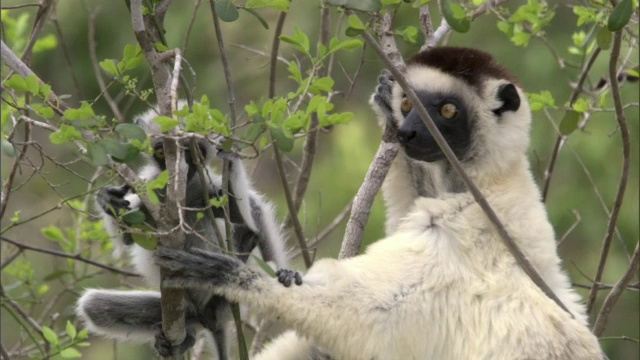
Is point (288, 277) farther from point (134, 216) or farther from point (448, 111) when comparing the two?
point (448, 111)

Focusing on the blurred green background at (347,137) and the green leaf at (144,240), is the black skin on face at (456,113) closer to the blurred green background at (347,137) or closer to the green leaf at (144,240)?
the green leaf at (144,240)

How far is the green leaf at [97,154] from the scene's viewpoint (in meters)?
3.42

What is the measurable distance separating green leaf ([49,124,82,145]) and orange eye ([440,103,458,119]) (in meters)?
1.90

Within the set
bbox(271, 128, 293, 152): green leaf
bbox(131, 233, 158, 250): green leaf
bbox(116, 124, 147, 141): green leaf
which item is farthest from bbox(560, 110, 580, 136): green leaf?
bbox(116, 124, 147, 141): green leaf

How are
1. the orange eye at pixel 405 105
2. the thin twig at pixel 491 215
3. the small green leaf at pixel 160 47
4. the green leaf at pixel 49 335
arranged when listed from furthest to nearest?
1. the green leaf at pixel 49 335
2. the orange eye at pixel 405 105
3. the small green leaf at pixel 160 47
4. the thin twig at pixel 491 215

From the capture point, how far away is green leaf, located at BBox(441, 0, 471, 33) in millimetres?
3994

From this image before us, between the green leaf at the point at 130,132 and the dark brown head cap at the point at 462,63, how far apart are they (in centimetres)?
182

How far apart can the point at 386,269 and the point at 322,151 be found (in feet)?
20.7

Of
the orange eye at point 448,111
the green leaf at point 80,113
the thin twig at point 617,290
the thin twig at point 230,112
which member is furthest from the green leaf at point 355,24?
the thin twig at point 617,290

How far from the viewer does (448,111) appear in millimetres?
4816

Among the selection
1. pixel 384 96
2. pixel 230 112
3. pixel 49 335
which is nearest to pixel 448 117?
pixel 384 96

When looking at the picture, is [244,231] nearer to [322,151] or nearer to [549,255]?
[549,255]

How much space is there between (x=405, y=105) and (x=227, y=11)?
1.29 metres

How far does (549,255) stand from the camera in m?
4.51
